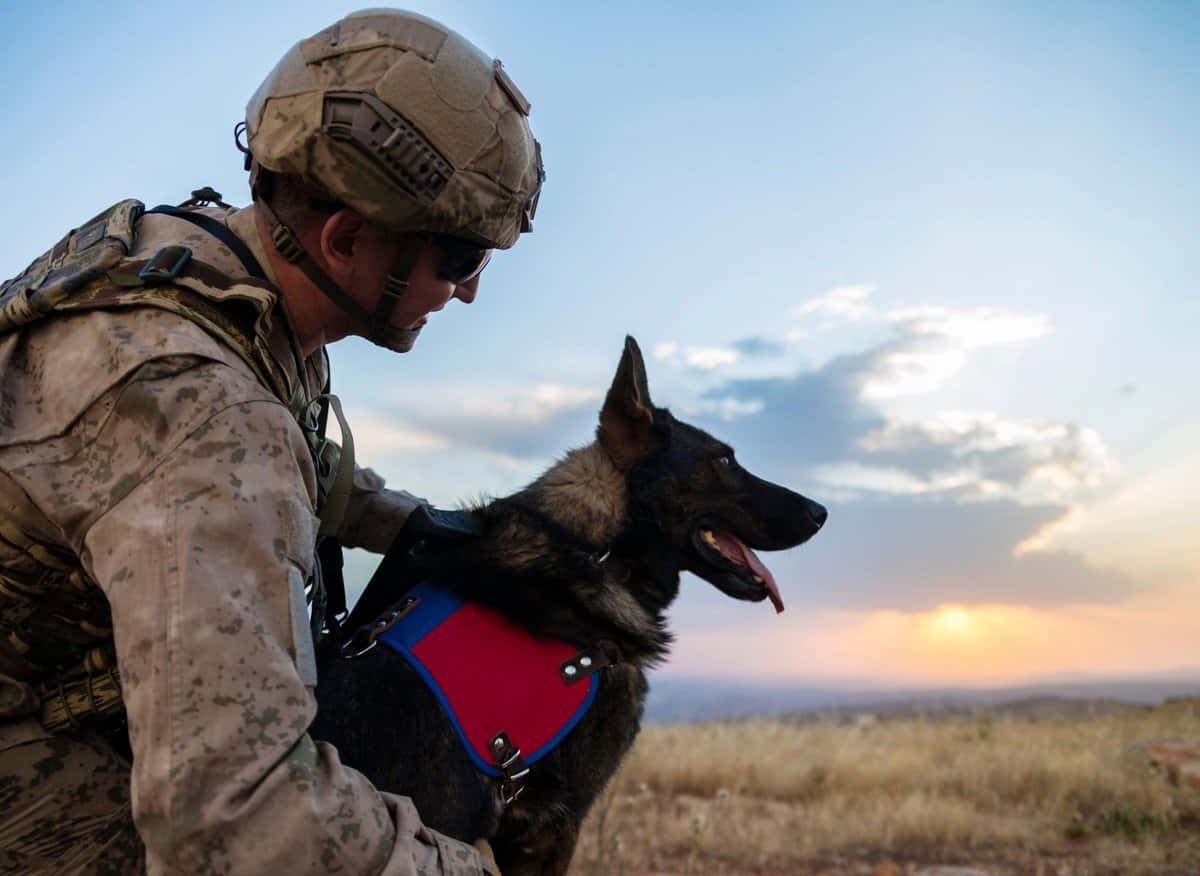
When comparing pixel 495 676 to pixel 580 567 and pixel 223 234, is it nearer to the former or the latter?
pixel 580 567

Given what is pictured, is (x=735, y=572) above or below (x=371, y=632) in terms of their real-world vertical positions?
above

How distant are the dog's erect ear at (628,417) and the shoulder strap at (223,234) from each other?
5.18ft

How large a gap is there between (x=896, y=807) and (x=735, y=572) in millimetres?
5045

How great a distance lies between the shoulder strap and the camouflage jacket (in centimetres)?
45

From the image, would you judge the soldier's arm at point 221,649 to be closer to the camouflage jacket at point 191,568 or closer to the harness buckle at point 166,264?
the camouflage jacket at point 191,568

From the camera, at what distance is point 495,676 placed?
3096 mm

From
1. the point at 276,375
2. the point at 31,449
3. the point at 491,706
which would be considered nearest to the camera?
the point at 31,449

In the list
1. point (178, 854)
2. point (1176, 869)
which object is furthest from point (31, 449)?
point (1176, 869)

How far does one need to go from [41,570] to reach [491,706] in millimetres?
1323

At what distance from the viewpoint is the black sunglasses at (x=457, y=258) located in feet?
8.61

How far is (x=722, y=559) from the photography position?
12.5 ft

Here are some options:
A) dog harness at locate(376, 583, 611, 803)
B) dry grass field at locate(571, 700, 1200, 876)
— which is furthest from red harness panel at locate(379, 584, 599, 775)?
dry grass field at locate(571, 700, 1200, 876)

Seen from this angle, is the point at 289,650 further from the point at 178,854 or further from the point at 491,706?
the point at 491,706

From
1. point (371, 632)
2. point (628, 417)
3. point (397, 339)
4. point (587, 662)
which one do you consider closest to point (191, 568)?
point (397, 339)
